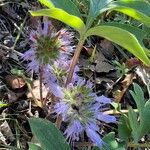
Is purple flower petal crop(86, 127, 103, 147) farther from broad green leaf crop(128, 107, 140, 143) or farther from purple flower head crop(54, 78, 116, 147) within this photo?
broad green leaf crop(128, 107, 140, 143)

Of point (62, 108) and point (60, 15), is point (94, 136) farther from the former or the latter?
point (60, 15)

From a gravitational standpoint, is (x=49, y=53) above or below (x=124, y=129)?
above

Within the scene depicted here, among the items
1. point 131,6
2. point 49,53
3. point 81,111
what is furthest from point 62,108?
point 131,6

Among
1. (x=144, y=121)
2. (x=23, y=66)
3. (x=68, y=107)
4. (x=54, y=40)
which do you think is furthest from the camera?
(x=23, y=66)

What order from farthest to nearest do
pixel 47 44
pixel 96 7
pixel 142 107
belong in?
pixel 142 107
pixel 47 44
pixel 96 7

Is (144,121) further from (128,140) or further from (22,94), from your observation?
(22,94)

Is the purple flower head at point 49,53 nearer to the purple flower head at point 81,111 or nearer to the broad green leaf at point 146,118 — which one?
the purple flower head at point 81,111

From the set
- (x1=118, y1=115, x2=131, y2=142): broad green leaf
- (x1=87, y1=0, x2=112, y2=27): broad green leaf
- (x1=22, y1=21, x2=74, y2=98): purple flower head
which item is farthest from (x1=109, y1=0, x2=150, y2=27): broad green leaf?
(x1=118, y1=115, x2=131, y2=142): broad green leaf

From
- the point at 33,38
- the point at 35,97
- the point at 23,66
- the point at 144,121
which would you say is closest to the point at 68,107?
the point at 33,38
